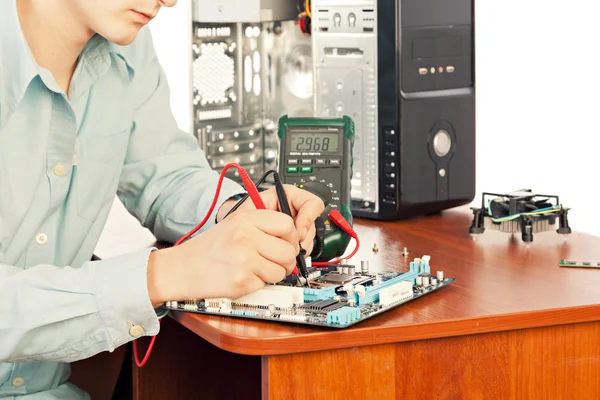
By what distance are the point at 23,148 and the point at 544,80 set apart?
60.2 inches

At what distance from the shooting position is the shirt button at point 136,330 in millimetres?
1105

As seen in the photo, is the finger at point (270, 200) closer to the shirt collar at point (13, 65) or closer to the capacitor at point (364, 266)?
A: the capacitor at point (364, 266)

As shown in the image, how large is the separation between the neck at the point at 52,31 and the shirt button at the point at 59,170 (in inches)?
5.4

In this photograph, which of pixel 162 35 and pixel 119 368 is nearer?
pixel 119 368

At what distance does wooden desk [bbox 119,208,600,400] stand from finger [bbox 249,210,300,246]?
0.11 metres

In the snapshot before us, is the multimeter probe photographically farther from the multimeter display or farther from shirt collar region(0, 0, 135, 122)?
shirt collar region(0, 0, 135, 122)

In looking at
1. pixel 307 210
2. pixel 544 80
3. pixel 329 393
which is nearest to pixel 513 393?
pixel 329 393

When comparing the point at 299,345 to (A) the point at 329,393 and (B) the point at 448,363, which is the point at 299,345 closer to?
(A) the point at 329,393

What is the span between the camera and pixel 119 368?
1624 millimetres

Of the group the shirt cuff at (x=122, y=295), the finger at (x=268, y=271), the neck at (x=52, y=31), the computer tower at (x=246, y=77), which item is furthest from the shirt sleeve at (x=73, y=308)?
the computer tower at (x=246, y=77)

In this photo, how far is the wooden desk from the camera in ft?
3.43

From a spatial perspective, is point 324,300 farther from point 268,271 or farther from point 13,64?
point 13,64

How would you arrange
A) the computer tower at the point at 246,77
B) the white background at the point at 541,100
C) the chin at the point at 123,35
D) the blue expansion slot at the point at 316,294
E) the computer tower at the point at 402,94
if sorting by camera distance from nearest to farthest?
the blue expansion slot at the point at 316,294 < the chin at the point at 123,35 < the computer tower at the point at 402,94 < the computer tower at the point at 246,77 < the white background at the point at 541,100

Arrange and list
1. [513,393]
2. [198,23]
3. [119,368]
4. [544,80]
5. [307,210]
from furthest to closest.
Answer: [544,80] → [198,23] → [119,368] → [307,210] → [513,393]
